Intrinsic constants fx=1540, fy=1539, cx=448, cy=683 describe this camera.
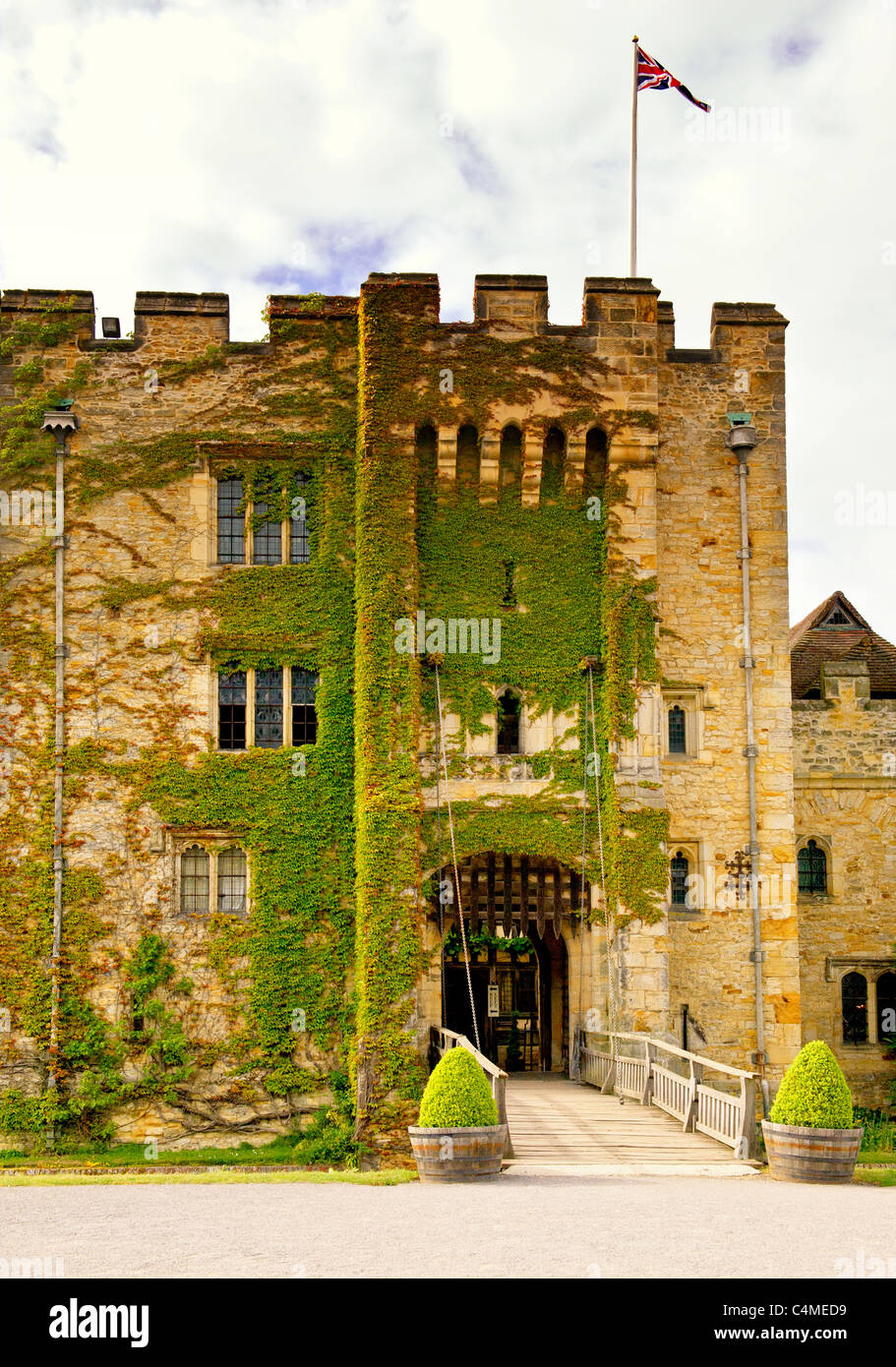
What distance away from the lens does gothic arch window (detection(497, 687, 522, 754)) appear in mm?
25234

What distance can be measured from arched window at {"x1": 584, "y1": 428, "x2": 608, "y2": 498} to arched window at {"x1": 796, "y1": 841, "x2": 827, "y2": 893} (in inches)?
328

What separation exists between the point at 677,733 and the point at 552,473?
4.85 metres

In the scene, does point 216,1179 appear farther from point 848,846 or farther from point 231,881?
point 848,846

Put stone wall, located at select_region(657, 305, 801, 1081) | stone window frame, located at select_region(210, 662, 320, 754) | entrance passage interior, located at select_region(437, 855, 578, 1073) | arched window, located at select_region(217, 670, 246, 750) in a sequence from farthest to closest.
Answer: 1. arched window, located at select_region(217, 670, 246, 750)
2. stone window frame, located at select_region(210, 662, 320, 754)
3. stone wall, located at select_region(657, 305, 801, 1081)
4. entrance passage interior, located at select_region(437, 855, 578, 1073)

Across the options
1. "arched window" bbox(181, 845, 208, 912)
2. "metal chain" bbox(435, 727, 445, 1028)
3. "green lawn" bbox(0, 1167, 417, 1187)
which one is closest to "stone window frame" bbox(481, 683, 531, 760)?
"metal chain" bbox(435, 727, 445, 1028)

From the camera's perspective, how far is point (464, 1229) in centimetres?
1317

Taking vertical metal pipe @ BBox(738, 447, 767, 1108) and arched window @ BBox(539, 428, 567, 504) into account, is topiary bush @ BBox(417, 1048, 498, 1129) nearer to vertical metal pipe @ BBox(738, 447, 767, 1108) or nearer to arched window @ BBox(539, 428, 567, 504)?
vertical metal pipe @ BBox(738, 447, 767, 1108)

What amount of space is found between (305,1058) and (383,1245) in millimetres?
12256

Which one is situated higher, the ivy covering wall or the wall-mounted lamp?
the wall-mounted lamp

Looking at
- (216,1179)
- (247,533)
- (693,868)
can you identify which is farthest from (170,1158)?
(247,533)

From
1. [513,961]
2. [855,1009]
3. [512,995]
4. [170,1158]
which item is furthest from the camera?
[513,961]

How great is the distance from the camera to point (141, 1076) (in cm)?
2416

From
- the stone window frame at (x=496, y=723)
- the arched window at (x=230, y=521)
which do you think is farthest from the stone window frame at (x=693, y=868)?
the arched window at (x=230, y=521)
